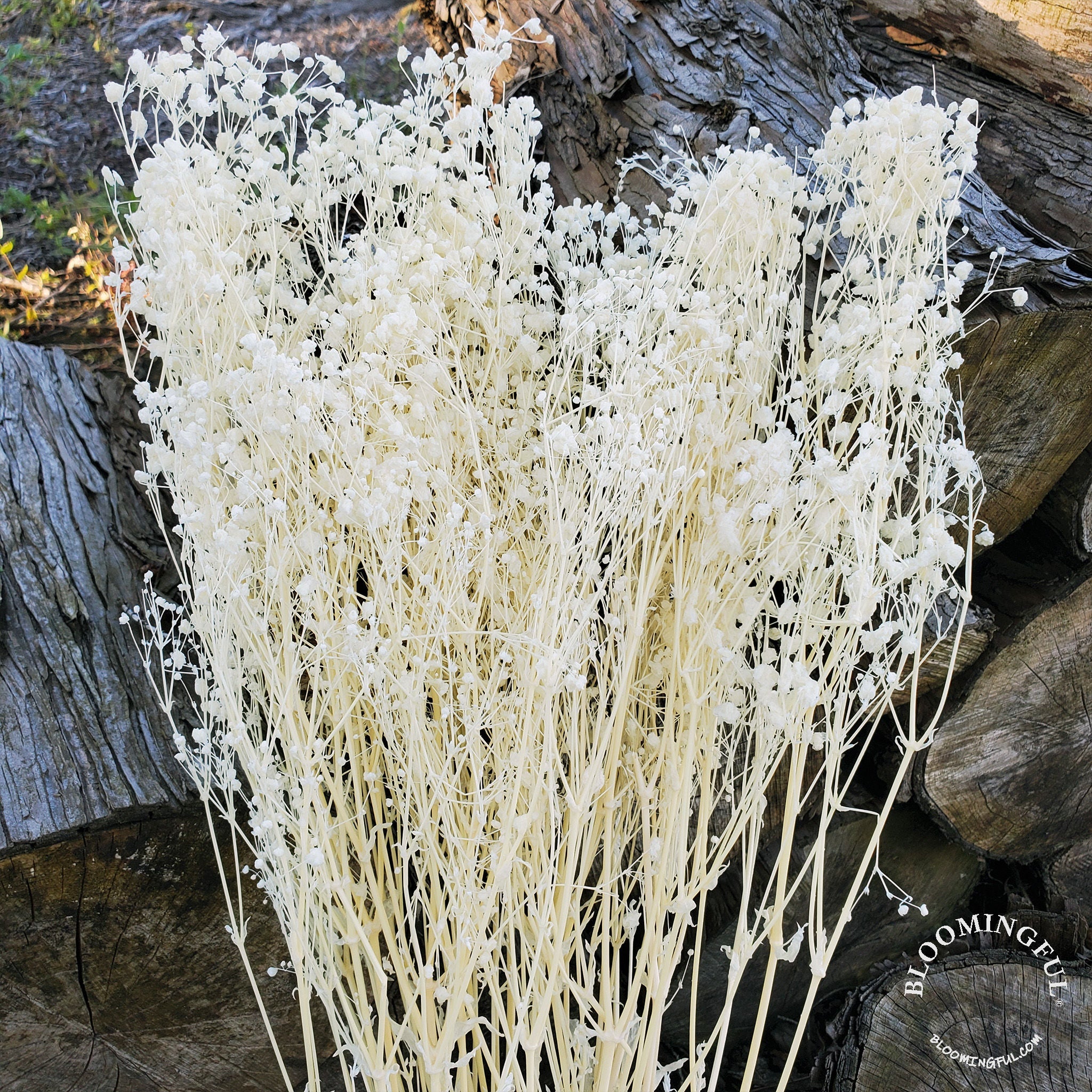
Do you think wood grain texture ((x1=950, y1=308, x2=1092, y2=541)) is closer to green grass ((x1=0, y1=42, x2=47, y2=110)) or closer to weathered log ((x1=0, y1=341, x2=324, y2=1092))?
weathered log ((x1=0, y1=341, x2=324, y2=1092))

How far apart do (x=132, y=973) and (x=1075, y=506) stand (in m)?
1.33

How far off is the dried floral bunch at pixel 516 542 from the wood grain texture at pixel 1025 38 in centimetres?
98

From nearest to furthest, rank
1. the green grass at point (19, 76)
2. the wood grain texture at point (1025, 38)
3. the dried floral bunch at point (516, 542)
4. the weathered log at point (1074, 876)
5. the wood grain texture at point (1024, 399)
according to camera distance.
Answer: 1. the dried floral bunch at point (516, 542)
2. the wood grain texture at point (1024, 399)
3. the weathered log at point (1074, 876)
4. the wood grain texture at point (1025, 38)
5. the green grass at point (19, 76)

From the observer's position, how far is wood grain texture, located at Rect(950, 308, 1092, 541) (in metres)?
1.10

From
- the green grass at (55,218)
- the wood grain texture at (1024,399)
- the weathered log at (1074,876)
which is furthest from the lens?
the green grass at (55,218)

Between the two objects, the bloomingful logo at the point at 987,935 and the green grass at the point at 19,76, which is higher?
the green grass at the point at 19,76

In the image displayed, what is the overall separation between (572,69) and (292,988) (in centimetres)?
158

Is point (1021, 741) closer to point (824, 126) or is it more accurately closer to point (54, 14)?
point (824, 126)

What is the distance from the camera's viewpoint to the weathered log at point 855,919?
130 centimetres

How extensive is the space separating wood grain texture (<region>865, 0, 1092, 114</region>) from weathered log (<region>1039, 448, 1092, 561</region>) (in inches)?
33.6

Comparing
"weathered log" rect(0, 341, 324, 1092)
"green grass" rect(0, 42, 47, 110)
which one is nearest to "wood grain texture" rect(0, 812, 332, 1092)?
"weathered log" rect(0, 341, 324, 1092)


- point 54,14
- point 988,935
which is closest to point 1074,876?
point 988,935

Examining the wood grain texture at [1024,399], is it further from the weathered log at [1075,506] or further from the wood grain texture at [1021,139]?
the wood grain texture at [1021,139]

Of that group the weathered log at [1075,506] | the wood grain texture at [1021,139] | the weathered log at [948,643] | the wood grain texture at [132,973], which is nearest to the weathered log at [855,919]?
the weathered log at [948,643]
